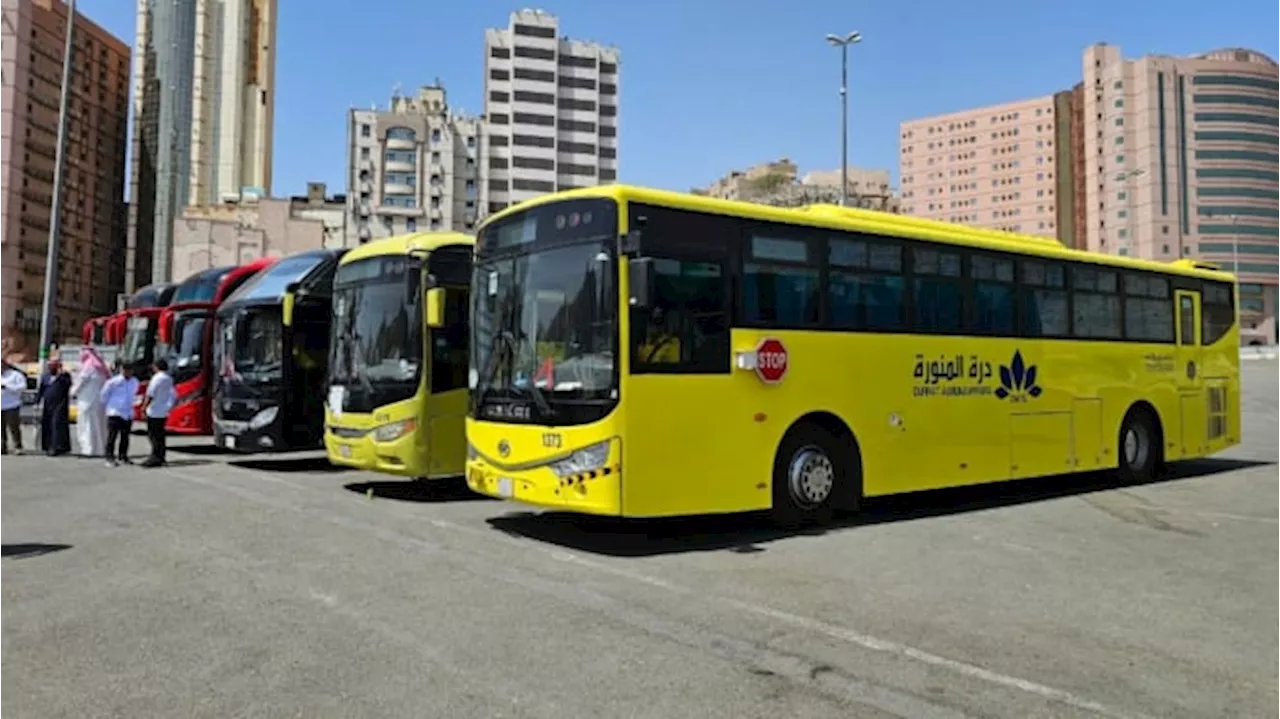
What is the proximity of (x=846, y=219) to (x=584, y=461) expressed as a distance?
4.13 meters

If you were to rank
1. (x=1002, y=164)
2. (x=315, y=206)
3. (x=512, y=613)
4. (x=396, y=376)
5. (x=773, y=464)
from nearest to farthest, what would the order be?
(x=512, y=613), (x=773, y=464), (x=396, y=376), (x=315, y=206), (x=1002, y=164)

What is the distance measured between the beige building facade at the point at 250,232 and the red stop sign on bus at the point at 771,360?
332 feet

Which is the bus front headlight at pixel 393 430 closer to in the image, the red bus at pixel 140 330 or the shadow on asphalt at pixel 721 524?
the shadow on asphalt at pixel 721 524

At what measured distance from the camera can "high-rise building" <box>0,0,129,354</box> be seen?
9125 cm

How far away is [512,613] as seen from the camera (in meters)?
6.10

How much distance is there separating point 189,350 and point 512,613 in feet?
49.4

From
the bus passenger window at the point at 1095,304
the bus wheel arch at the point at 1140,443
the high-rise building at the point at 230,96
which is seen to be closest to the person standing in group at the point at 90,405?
the bus passenger window at the point at 1095,304

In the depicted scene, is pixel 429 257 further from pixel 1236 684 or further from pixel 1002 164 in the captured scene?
pixel 1002 164

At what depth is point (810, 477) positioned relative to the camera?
31.0 feet

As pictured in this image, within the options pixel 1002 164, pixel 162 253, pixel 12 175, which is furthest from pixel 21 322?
pixel 1002 164

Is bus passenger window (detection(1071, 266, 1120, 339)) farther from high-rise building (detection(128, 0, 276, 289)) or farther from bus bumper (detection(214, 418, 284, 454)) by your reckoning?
high-rise building (detection(128, 0, 276, 289))

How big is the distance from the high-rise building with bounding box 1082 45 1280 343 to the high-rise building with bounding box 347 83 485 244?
8334cm

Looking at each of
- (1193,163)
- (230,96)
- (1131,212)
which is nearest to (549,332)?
(1131,212)

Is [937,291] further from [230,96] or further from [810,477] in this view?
[230,96]
